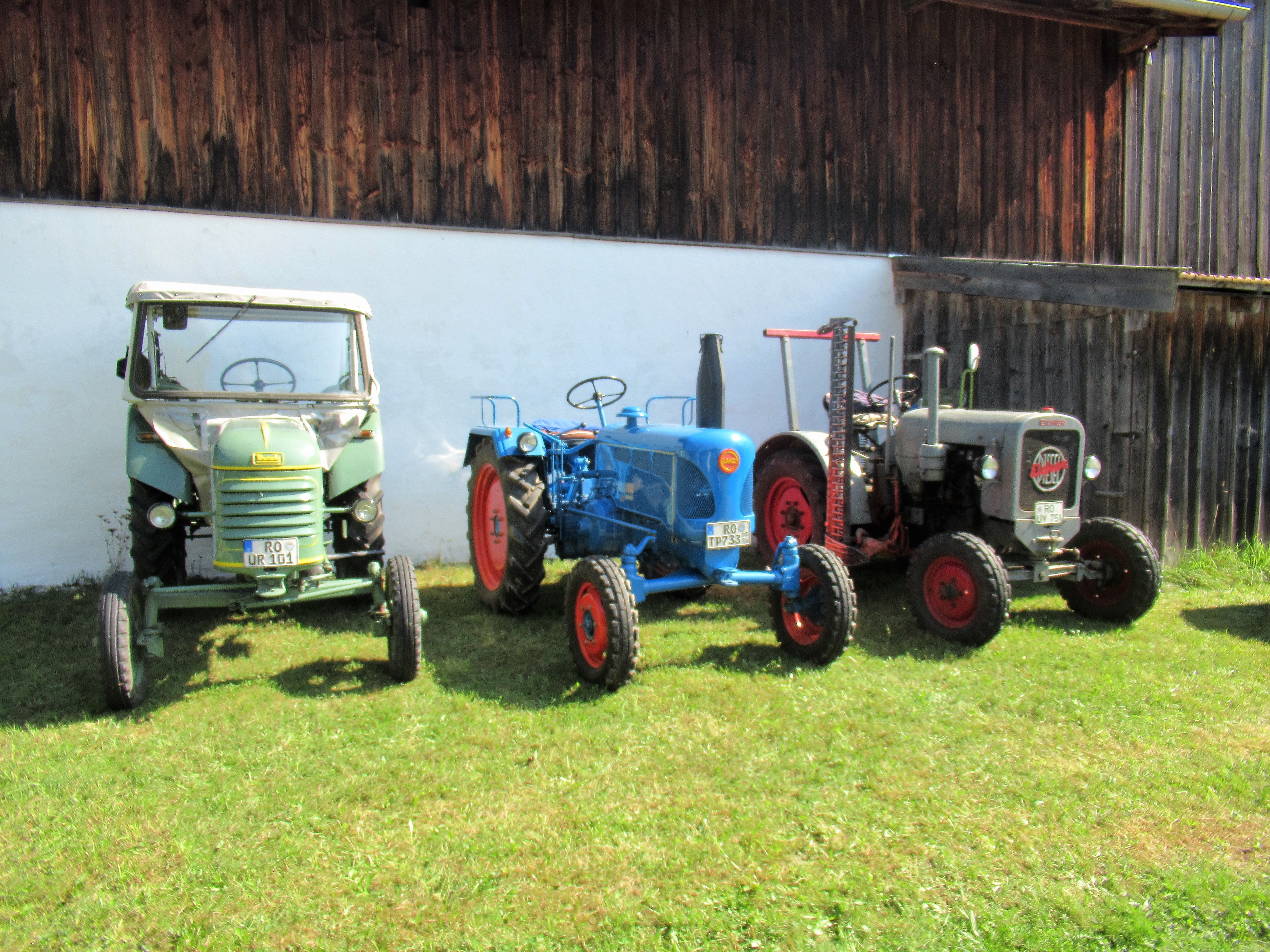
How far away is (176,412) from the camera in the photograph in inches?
173

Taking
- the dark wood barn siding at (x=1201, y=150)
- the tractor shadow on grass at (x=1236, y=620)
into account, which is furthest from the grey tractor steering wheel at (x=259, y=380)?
the dark wood barn siding at (x=1201, y=150)

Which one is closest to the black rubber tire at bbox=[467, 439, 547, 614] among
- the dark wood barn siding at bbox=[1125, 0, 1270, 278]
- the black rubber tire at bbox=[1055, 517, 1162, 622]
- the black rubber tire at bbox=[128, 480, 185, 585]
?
the black rubber tire at bbox=[128, 480, 185, 585]

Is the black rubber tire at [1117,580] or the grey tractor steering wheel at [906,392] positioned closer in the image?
the black rubber tire at [1117,580]

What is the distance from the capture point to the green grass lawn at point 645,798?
232cm

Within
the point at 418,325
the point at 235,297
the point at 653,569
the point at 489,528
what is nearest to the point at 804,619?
the point at 653,569

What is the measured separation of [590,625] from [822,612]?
116 centimetres

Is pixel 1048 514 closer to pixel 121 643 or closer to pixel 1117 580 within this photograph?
pixel 1117 580

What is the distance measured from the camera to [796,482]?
231 inches

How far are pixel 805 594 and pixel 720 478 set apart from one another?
749 mm

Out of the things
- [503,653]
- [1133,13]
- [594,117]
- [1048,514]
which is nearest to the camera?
[503,653]

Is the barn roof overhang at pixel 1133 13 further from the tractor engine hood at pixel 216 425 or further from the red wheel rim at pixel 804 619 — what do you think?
the tractor engine hood at pixel 216 425

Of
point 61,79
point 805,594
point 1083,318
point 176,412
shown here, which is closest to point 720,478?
point 805,594

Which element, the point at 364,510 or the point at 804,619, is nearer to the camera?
the point at 804,619

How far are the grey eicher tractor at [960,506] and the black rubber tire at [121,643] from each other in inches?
149
